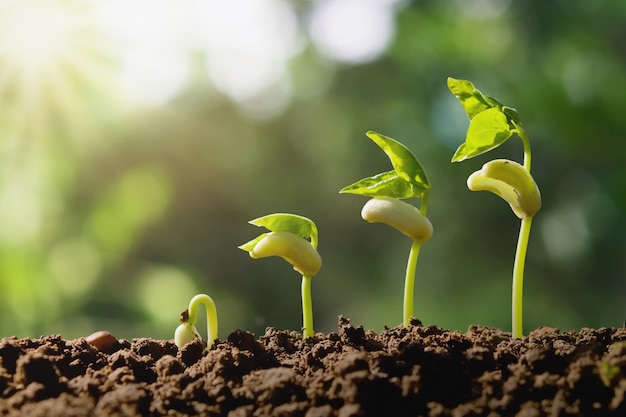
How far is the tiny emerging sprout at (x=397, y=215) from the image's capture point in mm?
911

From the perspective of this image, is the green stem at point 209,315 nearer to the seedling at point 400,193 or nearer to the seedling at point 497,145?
the seedling at point 400,193

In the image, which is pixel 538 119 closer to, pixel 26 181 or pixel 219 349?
pixel 26 181

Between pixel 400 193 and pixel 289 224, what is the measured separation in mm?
172

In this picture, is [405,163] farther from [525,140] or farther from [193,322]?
[193,322]

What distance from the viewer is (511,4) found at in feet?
17.0

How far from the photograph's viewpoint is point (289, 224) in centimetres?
98

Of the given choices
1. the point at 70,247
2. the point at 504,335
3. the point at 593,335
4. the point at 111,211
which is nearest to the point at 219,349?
the point at 504,335

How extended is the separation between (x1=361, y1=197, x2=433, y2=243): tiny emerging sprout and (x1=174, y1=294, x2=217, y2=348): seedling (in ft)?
0.87

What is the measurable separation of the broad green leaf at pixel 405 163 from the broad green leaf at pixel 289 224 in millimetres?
155

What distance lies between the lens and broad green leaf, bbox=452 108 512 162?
2.94 feet

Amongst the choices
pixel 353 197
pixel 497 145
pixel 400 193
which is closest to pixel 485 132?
pixel 497 145

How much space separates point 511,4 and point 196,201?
3858 mm

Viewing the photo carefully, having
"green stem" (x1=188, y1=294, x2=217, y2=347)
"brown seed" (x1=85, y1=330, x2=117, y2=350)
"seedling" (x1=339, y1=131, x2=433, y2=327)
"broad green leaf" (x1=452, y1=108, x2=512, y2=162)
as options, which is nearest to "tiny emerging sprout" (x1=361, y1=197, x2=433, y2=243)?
"seedling" (x1=339, y1=131, x2=433, y2=327)

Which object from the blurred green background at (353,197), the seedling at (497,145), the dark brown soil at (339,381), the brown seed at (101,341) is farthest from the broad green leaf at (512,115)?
the blurred green background at (353,197)
